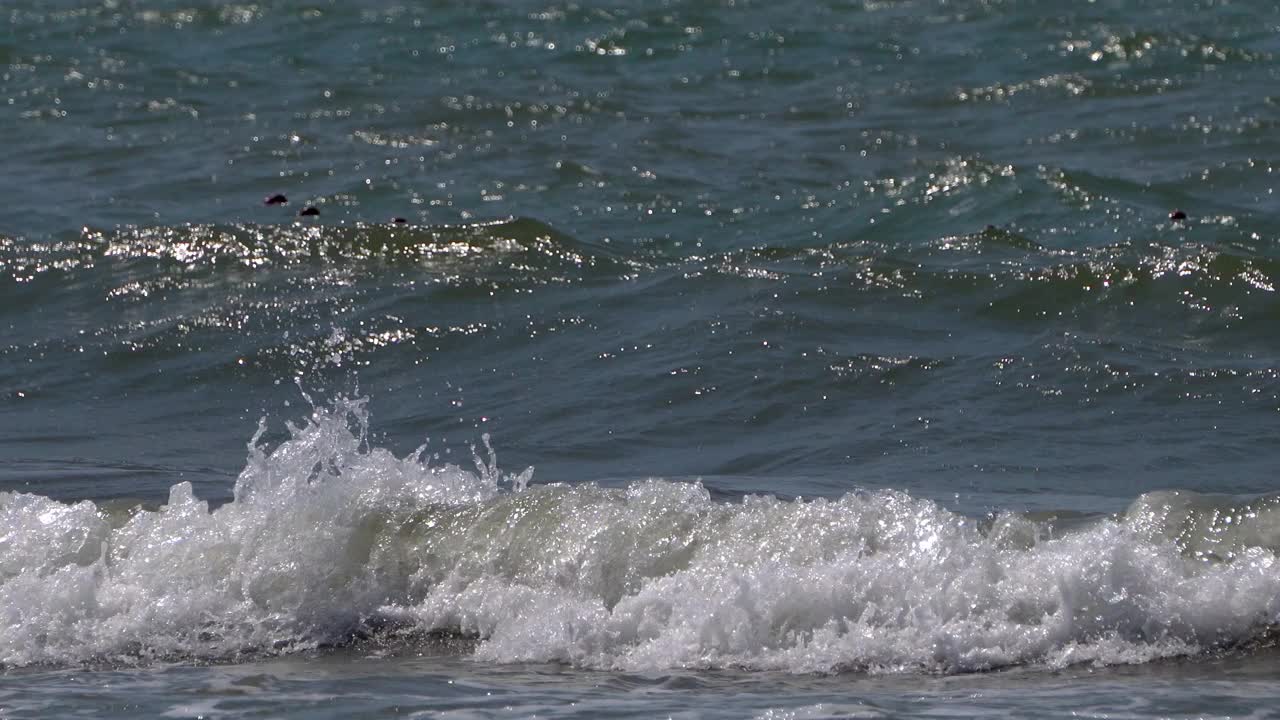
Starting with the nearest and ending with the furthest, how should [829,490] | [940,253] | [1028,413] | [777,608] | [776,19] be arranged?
[777,608] → [829,490] → [1028,413] → [940,253] → [776,19]

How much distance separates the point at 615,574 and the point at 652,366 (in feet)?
9.53

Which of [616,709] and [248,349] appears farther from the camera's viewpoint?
[248,349]

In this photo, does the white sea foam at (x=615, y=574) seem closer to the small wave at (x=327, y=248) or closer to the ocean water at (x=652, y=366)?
the ocean water at (x=652, y=366)

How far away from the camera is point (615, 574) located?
5.91 m

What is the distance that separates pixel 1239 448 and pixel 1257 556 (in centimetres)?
182

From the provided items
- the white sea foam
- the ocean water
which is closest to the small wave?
the ocean water

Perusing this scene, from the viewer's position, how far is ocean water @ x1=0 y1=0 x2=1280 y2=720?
17.9 ft

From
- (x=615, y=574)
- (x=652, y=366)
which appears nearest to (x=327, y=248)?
(x=652, y=366)

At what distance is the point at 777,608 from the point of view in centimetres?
555

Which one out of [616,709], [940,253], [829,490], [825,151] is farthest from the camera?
[825,151]

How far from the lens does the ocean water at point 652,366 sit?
5457 mm

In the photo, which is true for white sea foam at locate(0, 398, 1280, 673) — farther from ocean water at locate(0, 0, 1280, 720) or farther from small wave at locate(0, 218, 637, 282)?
small wave at locate(0, 218, 637, 282)

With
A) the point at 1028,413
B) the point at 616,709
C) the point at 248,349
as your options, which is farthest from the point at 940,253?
the point at 616,709

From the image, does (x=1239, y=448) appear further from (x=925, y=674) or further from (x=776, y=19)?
(x=776, y=19)
